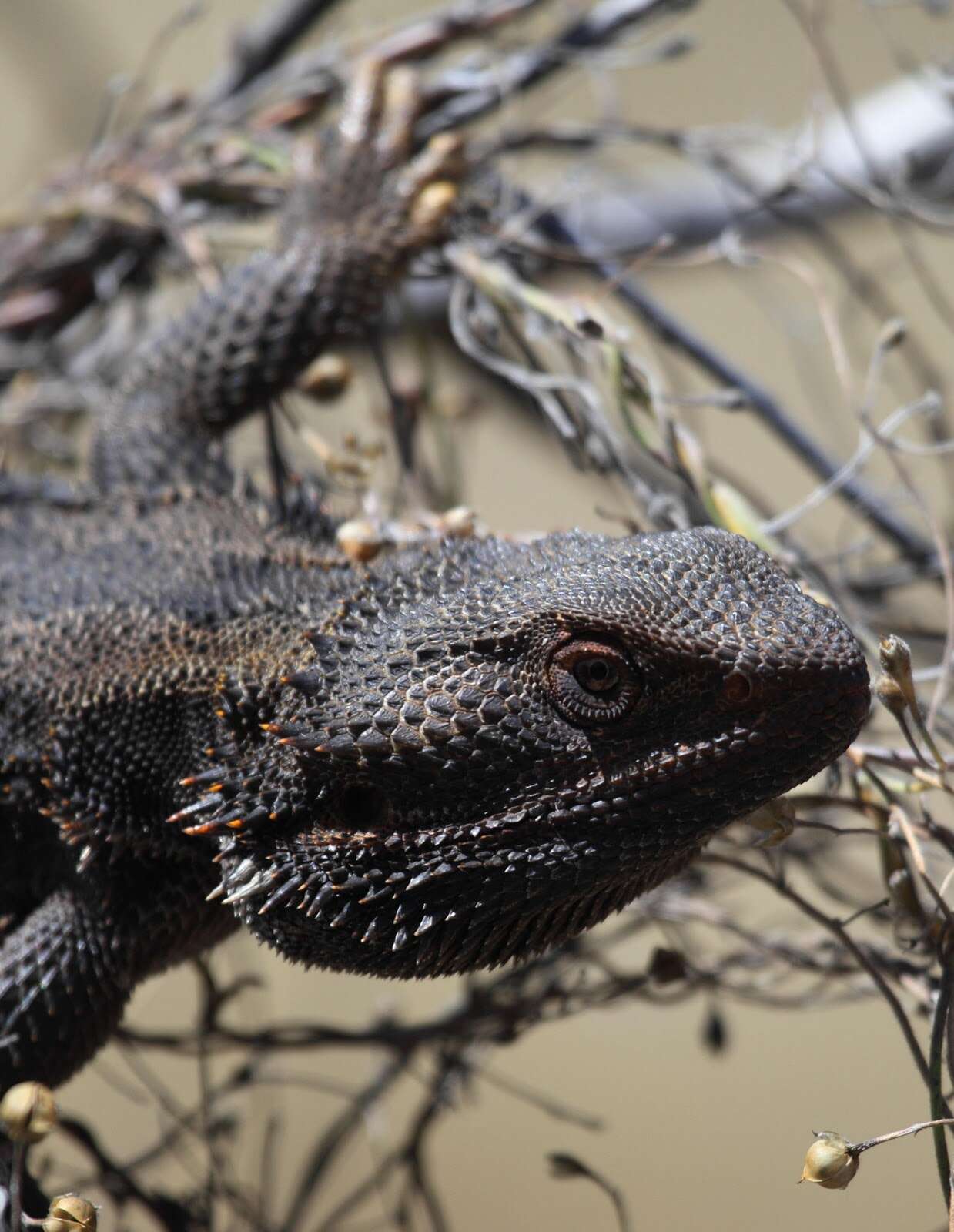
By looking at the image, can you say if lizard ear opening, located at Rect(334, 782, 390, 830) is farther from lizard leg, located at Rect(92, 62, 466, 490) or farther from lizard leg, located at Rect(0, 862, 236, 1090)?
lizard leg, located at Rect(92, 62, 466, 490)

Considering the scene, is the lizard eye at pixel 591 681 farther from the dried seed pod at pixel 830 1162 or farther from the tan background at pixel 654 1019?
the tan background at pixel 654 1019

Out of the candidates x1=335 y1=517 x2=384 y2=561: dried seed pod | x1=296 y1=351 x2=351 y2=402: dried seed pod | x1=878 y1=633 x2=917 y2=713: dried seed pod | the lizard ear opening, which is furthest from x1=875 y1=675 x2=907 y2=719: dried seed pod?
x1=296 y1=351 x2=351 y2=402: dried seed pod

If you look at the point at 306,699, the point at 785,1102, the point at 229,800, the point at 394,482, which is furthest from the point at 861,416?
the point at 785,1102

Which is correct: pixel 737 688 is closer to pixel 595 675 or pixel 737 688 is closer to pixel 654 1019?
pixel 595 675

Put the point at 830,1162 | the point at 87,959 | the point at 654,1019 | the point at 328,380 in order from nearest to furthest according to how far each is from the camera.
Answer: the point at 830,1162, the point at 87,959, the point at 328,380, the point at 654,1019

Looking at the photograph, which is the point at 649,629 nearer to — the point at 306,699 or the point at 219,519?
the point at 306,699

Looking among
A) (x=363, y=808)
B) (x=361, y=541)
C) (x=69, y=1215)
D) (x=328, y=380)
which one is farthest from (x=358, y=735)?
(x=328, y=380)

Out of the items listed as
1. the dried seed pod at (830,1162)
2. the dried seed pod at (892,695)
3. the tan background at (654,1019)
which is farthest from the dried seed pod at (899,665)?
the tan background at (654,1019)
